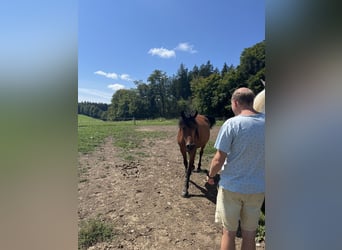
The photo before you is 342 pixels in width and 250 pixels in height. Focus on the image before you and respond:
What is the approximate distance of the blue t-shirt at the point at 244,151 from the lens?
1160mm

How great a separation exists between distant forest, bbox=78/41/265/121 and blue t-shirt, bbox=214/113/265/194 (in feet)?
0.95

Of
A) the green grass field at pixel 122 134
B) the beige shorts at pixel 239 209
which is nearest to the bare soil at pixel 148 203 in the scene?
the beige shorts at pixel 239 209

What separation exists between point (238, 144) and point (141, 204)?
1617 mm

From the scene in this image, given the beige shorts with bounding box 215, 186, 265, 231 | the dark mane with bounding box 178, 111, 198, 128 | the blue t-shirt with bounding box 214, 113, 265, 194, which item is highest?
the dark mane with bounding box 178, 111, 198, 128

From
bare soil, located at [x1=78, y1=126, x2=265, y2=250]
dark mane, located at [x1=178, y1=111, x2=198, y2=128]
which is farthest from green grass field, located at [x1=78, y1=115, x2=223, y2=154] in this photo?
dark mane, located at [x1=178, y1=111, x2=198, y2=128]

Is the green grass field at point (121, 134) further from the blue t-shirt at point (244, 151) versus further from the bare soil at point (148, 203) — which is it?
the blue t-shirt at point (244, 151)

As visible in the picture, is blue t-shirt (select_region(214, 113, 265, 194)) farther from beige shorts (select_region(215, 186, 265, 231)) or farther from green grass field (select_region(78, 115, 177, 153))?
green grass field (select_region(78, 115, 177, 153))

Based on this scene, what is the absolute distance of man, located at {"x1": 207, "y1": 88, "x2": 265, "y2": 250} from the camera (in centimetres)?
117

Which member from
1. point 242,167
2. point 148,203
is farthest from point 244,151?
point 148,203

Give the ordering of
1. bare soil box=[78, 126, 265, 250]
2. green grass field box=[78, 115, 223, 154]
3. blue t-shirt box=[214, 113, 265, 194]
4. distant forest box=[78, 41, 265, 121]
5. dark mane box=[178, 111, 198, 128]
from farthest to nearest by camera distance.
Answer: green grass field box=[78, 115, 223, 154] < dark mane box=[178, 111, 198, 128] < bare soil box=[78, 126, 265, 250] < distant forest box=[78, 41, 265, 121] < blue t-shirt box=[214, 113, 265, 194]

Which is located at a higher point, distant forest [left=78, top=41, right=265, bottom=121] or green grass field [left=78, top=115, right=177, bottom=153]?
distant forest [left=78, top=41, right=265, bottom=121]

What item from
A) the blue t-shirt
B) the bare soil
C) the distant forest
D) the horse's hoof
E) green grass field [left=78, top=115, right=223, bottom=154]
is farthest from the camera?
green grass field [left=78, top=115, right=223, bottom=154]

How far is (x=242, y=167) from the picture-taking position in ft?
3.98

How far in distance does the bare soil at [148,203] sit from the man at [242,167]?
468 mm
